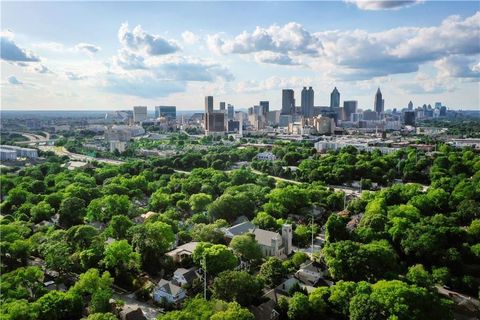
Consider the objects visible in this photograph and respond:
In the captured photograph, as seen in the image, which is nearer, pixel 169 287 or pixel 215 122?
pixel 169 287

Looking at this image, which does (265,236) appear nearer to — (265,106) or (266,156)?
(266,156)

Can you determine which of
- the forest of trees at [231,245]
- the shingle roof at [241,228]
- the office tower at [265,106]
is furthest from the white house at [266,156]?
the office tower at [265,106]

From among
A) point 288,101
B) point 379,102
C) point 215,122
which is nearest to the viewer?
point 215,122

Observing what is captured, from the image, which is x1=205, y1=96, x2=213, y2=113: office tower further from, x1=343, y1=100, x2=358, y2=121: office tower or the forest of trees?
the forest of trees

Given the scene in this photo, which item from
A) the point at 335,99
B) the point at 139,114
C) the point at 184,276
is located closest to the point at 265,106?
the point at 335,99

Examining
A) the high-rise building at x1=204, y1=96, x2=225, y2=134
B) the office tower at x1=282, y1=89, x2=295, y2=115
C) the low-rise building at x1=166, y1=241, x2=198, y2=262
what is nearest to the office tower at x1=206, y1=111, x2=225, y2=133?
the high-rise building at x1=204, y1=96, x2=225, y2=134
